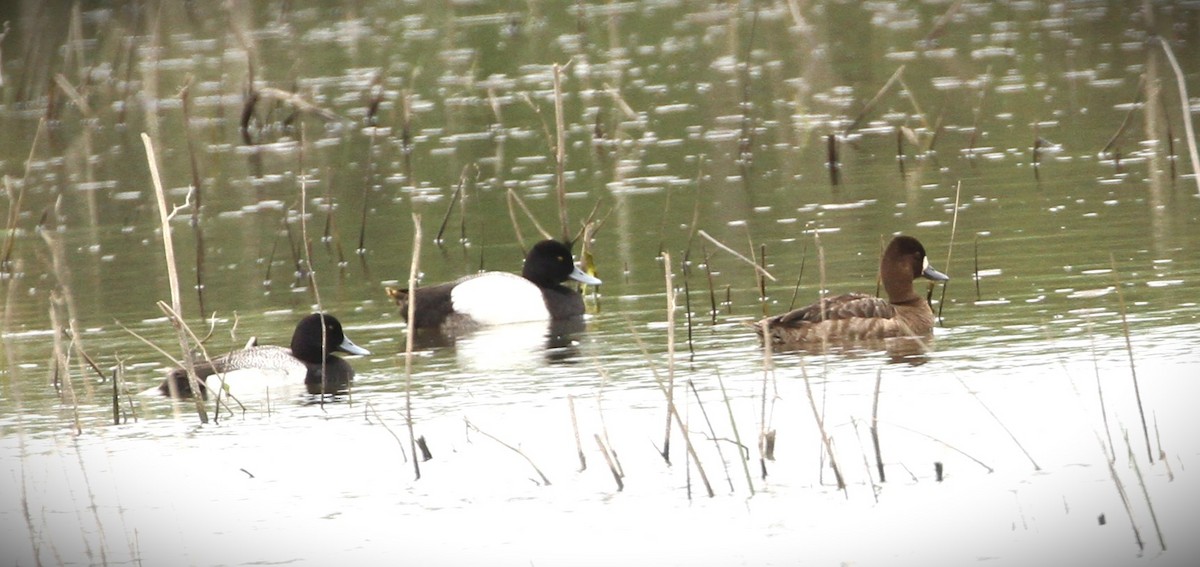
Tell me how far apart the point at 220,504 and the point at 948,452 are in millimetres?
3282

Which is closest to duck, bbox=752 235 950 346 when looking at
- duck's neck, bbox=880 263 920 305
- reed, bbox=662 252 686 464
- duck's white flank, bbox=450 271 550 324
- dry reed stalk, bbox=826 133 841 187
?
duck's neck, bbox=880 263 920 305

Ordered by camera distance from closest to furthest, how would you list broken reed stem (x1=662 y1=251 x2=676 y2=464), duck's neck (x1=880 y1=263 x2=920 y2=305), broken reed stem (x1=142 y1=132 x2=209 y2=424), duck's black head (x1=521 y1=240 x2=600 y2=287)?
broken reed stem (x1=662 y1=251 x2=676 y2=464) → broken reed stem (x1=142 y1=132 x2=209 y2=424) → duck's neck (x1=880 y1=263 x2=920 y2=305) → duck's black head (x1=521 y1=240 x2=600 y2=287)

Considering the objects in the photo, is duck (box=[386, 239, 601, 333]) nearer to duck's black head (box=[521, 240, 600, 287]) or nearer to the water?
duck's black head (box=[521, 240, 600, 287])

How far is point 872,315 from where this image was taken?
10.9 m

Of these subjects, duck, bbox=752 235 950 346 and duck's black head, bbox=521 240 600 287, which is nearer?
duck, bbox=752 235 950 346

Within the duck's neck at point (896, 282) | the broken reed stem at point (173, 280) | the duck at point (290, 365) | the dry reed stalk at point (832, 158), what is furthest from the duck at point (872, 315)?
the dry reed stalk at point (832, 158)

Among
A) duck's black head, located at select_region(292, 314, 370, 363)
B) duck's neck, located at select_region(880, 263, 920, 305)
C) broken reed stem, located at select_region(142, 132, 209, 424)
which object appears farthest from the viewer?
duck's neck, located at select_region(880, 263, 920, 305)

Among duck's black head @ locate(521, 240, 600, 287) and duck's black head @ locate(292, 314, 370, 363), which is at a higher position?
duck's black head @ locate(521, 240, 600, 287)

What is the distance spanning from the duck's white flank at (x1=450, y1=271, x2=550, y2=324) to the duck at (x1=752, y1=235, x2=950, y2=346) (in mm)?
2739

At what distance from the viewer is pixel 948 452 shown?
7.99 metres

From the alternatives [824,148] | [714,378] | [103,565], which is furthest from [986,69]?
[103,565]

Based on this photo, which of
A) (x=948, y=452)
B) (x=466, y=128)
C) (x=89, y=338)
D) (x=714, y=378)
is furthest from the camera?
(x=466, y=128)

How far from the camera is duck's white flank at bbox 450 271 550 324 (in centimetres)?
1312

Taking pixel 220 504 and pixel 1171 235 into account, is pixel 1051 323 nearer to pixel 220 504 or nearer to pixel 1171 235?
pixel 1171 235
